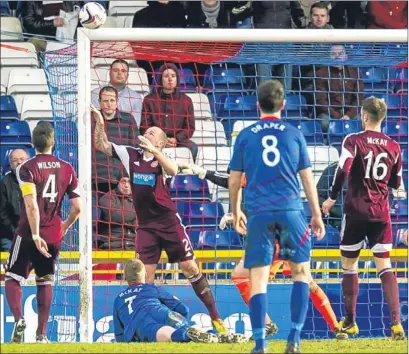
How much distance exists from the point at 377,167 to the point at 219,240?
135 inches

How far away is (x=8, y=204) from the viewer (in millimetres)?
14180

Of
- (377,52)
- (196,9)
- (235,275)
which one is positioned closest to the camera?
(235,275)

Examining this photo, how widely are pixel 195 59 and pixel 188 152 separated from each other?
1794 millimetres

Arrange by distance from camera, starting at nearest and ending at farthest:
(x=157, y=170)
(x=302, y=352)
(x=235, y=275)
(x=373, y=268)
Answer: (x=302, y=352), (x=235, y=275), (x=157, y=170), (x=373, y=268)

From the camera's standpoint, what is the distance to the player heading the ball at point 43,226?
11516 mm

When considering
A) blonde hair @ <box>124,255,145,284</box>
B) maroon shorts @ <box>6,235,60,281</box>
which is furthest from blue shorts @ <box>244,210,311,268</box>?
maroon shorts @ <box>6,235,60,281</box>

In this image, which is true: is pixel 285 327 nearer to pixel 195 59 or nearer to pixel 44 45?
pixel 195 59

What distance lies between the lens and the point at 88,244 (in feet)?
38.0

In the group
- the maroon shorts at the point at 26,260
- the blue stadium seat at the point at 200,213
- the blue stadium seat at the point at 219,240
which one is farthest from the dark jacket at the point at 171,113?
the maroon shorts at the point at 26,260

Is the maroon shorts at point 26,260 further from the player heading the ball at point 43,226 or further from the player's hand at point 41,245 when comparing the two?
the player's hand at point 41,245

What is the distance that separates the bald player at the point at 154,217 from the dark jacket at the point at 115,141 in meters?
1.43

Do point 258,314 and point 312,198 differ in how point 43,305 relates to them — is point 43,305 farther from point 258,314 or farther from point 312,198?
point 312,198

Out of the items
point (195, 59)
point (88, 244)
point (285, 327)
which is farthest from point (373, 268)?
point (88, 244)

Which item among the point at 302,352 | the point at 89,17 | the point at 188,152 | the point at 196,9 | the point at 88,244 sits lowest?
the point at 302,352
